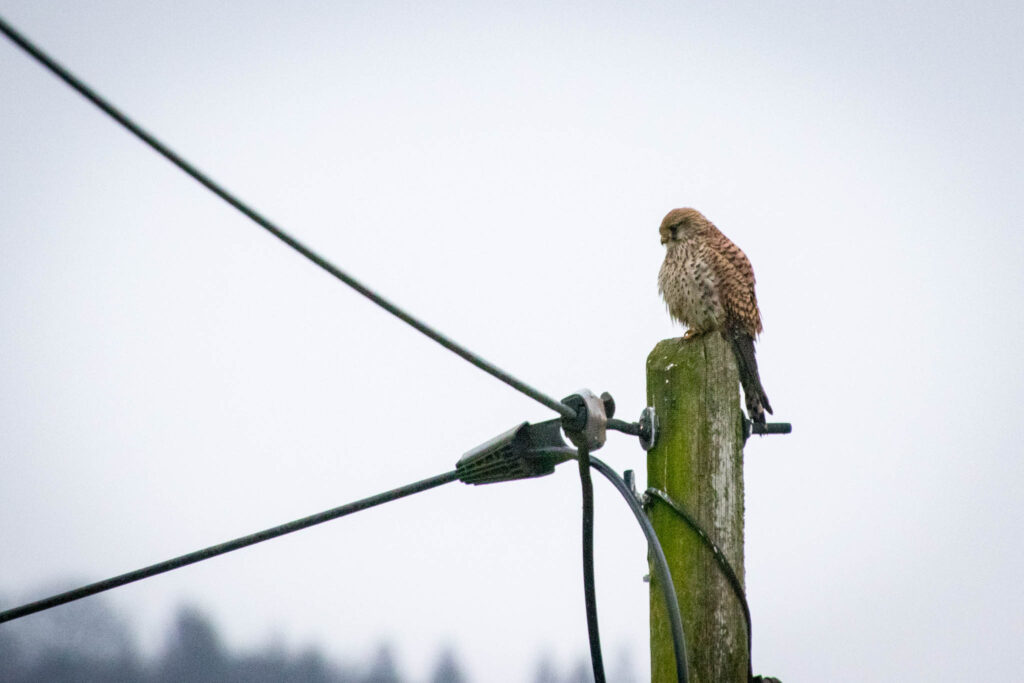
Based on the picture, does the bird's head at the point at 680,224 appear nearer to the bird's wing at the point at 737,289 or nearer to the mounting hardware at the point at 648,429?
the bird's wing at the point at 737,289

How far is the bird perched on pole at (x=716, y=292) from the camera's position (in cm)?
477

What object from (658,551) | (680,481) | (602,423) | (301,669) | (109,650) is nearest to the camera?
(658,551)

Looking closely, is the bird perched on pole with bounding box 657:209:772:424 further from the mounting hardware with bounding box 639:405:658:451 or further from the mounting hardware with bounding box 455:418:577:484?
the mounting hardware with bounding box 455:418:577:484

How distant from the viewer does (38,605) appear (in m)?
2.69

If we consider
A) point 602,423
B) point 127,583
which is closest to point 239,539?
point 127,583

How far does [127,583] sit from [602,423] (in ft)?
A: 4.59

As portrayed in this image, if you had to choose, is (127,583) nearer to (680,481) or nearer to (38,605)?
(38,605)

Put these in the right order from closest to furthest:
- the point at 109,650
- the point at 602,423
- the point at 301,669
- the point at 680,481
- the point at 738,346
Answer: the point at 602,423 < the point at 680,481 < the point at 738,346 < the point at 109,650 < the point at 301,669

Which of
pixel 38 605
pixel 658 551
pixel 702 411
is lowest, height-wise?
pixel 38 605

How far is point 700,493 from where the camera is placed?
2.54 meters

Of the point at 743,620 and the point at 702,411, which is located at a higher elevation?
the point at 702,411

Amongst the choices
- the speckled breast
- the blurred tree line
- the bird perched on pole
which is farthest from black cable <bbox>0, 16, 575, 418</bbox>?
the blurred tree line

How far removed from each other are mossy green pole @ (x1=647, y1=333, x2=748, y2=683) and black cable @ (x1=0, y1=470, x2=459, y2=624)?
605mm

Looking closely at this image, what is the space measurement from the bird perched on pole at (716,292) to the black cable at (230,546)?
7.63 feet
